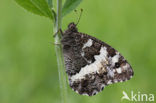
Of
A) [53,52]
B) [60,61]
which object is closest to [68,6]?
[60,61]

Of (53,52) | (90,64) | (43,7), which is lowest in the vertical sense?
(90,64)

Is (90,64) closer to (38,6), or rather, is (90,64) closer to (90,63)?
(90,63)

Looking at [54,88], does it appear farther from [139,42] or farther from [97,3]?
[97,3]

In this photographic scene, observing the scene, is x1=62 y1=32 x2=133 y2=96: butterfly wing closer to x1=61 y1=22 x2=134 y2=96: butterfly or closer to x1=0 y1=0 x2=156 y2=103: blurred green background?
x1=61 y1=22 x2=134 y2=96: butterfly

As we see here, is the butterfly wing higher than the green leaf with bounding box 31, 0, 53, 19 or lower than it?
lower

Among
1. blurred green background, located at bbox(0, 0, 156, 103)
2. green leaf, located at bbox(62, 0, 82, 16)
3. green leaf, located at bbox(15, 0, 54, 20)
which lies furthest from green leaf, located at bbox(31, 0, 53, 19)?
blurred green background, located at bbox(0, 0, 156, 103)

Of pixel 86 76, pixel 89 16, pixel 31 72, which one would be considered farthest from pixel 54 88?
pixel 89 16
